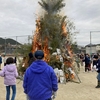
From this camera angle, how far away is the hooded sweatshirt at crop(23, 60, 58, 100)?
4656mm

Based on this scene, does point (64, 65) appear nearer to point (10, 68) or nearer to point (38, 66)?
point (10, 68)

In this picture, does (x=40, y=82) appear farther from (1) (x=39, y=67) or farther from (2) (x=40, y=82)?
(1) (x=39, y=67)

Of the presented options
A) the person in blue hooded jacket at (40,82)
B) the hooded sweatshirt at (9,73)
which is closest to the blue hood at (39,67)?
the person in blue hooded jacket at (40,82)

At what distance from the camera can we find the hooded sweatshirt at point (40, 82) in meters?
4.66

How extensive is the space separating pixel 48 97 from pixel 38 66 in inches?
22.8

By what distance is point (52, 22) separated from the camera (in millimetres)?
15391

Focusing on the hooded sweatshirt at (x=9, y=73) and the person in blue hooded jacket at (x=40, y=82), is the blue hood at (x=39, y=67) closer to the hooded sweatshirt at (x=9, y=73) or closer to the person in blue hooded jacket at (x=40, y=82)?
the person in blue hooded jacket at (x=40, y=82)

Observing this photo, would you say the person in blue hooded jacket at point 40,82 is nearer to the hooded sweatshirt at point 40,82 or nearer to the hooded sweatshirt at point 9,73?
the hooded sweatshirt at point 40,82

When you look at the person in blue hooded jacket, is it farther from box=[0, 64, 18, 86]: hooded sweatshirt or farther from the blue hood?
box=[0, 64, 18, 86]: hooded sweatshirt

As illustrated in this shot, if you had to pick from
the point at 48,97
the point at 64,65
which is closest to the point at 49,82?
the point at 48,97

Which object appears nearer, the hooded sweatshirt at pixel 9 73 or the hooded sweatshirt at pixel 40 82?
the hooded sweatshirt at pixel 40 82

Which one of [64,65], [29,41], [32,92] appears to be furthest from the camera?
[29,41]

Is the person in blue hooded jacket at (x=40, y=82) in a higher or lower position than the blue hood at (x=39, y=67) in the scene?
lower

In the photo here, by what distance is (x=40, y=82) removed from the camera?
15.3 feet
